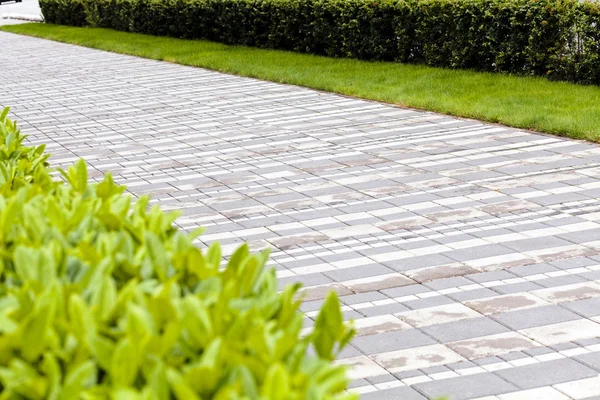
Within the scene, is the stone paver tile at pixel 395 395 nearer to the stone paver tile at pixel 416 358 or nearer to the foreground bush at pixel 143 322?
the stone paver tile at pixel 416 358

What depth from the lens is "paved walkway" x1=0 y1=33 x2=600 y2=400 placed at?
493 cm

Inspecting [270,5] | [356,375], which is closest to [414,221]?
[356,375]

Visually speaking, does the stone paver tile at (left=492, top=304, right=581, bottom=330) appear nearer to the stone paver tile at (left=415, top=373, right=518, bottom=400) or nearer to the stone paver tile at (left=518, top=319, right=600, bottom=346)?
the stone paver tile at (left=518, top=319, right=600, bottom=346)

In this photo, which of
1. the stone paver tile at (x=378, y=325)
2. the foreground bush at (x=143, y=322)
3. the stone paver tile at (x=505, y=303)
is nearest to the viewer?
the foreground bush at (x=143, y=322)

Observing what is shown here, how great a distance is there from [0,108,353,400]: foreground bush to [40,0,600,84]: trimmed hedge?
440 inches

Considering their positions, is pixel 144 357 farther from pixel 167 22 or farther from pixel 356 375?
pixel 167 22

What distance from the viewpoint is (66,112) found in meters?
14.1

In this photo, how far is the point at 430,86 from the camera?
44.7ft

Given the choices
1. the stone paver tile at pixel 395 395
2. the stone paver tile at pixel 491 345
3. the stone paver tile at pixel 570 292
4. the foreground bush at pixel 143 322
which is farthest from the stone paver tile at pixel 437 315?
the foreground bush at pixel 143 322

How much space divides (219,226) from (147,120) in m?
5.73

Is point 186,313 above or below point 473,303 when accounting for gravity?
above

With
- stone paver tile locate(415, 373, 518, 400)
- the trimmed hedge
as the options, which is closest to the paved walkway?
stone paver tile locate(415, 373, 518, 400)

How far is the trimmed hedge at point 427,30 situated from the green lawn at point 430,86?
1.28 ft

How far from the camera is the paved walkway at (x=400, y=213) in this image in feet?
16.2
